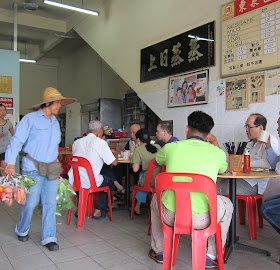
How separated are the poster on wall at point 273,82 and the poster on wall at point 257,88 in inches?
2.5

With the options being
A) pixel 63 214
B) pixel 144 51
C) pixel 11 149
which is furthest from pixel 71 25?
pixel 11 149

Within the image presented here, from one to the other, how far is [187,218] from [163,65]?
11.7ft

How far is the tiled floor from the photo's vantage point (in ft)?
8.07

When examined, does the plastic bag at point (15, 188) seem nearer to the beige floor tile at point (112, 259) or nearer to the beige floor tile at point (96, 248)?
the beige floor tile at point (112, 259)

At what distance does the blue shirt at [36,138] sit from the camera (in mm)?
2664

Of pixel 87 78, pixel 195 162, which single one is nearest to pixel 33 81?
pixel 87 78

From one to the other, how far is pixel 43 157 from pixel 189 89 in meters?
2.67

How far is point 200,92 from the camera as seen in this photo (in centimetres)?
445

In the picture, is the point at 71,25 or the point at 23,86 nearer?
the point at 71,25

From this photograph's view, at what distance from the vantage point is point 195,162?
2.04 meters

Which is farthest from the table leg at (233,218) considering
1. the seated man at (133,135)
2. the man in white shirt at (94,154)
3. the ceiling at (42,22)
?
the ceiling at (42,22)

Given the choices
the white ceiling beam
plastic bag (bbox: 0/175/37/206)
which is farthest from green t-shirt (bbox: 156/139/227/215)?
the white ceiling beam

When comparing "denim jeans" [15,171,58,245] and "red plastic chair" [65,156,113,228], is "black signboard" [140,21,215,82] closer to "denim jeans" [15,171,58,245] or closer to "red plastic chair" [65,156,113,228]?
"red plastic chair" [65,156,113,228]

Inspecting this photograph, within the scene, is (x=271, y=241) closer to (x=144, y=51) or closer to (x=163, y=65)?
(x=163, y=65)
